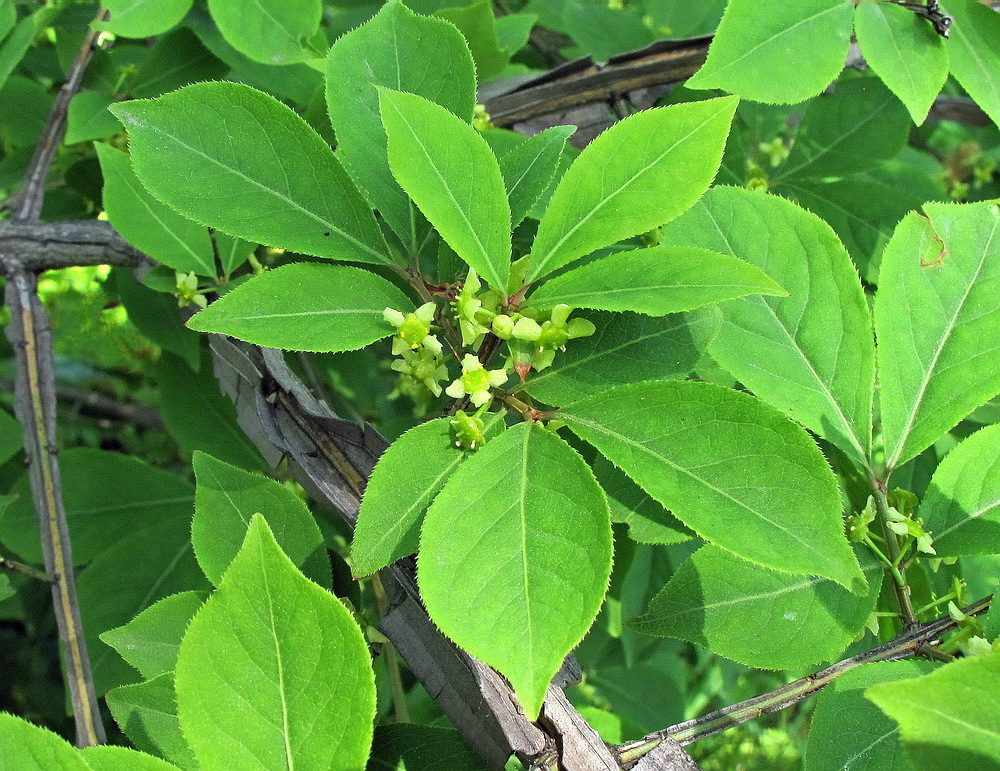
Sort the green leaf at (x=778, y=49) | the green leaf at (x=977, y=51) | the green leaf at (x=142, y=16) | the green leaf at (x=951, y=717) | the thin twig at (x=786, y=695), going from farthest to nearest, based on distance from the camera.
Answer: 1. the green leaf at (x=142, y=16)
2. the green leaf at (x=977, y=51)
3. the green leaf at (x=778, y=49)
4. the thin twig at (x=786, y=695)
5. the green leaf at (x=951, y=717)

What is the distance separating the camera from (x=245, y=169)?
3.96 feet

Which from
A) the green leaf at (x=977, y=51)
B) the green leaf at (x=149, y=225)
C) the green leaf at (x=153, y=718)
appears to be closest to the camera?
the green leaf at (x=153, y=718)

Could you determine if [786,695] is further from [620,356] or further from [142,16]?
[142,16]

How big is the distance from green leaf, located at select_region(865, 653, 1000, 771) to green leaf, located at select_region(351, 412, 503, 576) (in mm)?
553

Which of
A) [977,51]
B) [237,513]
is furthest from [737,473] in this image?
[977,51]

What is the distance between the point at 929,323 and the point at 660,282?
21.3 inches

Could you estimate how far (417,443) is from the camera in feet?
3.56

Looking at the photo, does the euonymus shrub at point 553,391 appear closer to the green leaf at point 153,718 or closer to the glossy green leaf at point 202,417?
the green leaf at point 153,718

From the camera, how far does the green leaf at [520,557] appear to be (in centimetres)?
85

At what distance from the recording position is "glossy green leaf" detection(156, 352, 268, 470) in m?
2.23

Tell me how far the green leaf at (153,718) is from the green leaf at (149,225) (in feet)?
2.72

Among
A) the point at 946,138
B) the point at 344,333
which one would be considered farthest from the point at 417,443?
the point at 946,138

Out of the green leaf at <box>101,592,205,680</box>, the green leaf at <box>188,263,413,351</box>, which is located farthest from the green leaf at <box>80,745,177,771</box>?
the green leaf at <box>188,263,413,351</box>

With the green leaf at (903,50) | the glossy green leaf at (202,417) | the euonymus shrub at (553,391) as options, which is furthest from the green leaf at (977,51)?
the glossy green leaf at (202,417)
